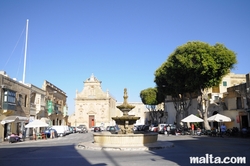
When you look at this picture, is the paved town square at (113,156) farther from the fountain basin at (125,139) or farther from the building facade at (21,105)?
the building facade at (21,105)

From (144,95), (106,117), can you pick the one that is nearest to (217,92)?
(144,95)

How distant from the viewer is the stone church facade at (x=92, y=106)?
222 ft

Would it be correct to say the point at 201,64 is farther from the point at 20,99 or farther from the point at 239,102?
the point at 20,99

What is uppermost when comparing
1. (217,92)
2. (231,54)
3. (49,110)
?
(231,54)

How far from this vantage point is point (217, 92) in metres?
42.1

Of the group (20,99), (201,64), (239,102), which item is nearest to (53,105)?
(20,99)

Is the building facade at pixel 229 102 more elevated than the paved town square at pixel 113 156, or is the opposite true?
the building facade at pixel 229 102

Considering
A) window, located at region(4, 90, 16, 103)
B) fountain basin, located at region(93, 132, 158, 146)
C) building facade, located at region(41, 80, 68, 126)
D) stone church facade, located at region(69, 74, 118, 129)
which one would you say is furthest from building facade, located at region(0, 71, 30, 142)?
stone church facade, located at region(69, 74, 118, 129)

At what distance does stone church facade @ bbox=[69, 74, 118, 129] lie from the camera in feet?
222

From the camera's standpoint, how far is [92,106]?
2680 inches

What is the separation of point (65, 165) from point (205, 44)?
2456 centimetres

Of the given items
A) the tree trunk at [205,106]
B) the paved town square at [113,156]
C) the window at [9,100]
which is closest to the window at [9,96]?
the window at [9,100]

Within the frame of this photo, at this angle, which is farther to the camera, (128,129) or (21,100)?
(21,100)

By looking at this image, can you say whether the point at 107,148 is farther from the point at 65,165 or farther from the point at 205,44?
the point at 205,44
